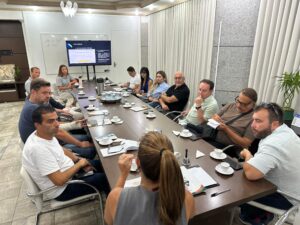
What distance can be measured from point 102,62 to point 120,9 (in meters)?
1.61

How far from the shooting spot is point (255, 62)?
10.1 feet

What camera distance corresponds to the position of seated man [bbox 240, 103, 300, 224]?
1.34 m

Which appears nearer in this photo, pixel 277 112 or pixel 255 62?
pixel 277 112

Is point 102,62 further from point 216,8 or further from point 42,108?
point 42,108

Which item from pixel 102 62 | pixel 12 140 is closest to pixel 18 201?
pixel 12 140

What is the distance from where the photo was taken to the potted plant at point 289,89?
7.74 feet

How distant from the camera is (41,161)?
1434 mm

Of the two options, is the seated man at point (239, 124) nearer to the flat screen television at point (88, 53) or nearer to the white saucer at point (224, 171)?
the white saucer at point (224, 171)

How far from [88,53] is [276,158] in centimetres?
573

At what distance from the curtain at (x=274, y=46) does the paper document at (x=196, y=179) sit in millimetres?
1934

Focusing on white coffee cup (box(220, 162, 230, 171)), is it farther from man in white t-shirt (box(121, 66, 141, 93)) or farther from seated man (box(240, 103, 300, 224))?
man in white t-shirt (box(121, 66, 141, 93))

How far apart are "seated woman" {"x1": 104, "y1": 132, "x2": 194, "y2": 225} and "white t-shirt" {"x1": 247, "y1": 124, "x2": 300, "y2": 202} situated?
0.69m

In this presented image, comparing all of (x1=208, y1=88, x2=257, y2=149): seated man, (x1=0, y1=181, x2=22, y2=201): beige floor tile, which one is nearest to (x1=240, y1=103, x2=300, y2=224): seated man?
(x1=208, y1=88, x2=257, y2=149): seated man

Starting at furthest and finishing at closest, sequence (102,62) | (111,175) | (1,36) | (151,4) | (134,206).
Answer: (102,62), (1,36), (151,4), (111,175), (134,206)
